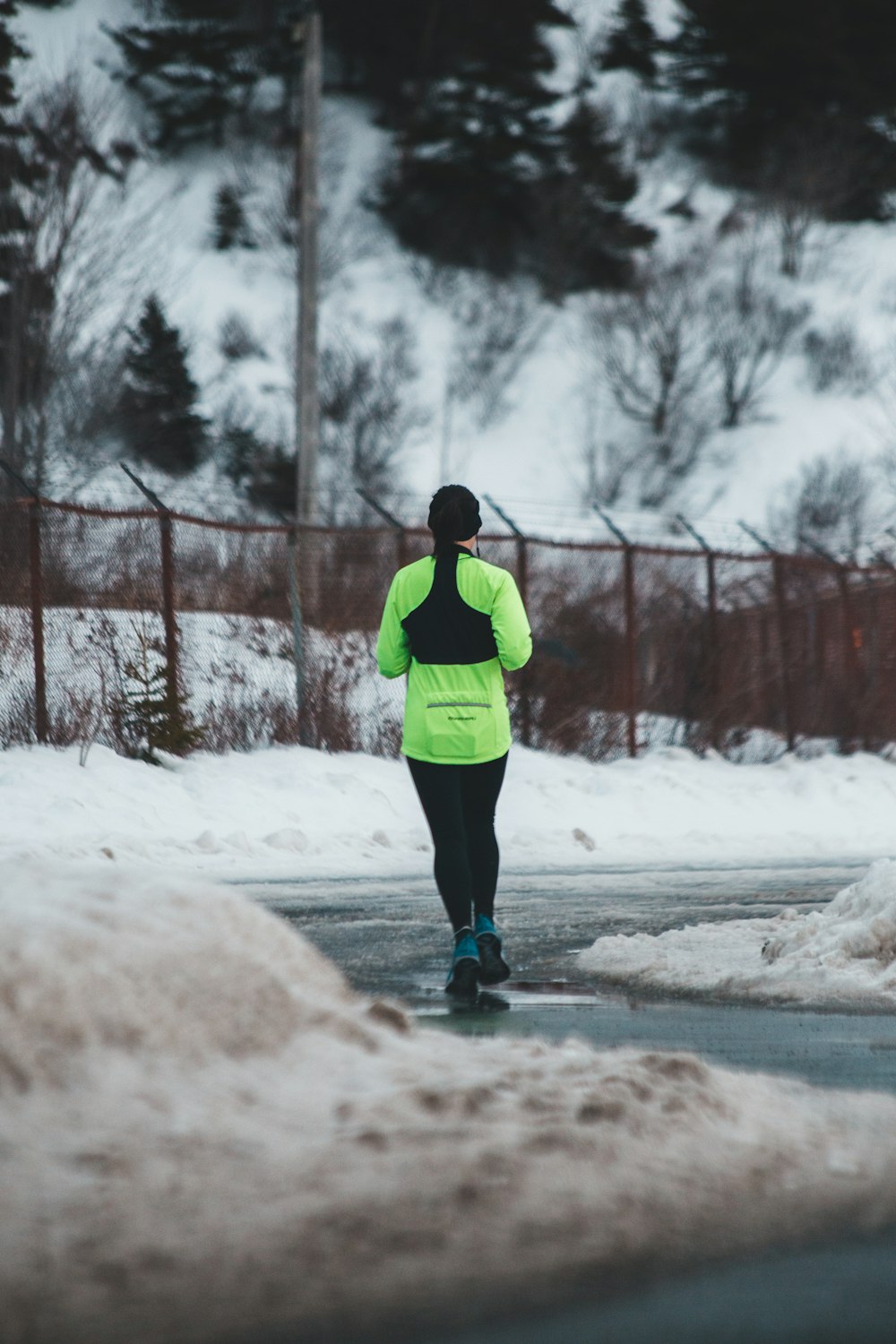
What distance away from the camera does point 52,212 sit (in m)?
19.5

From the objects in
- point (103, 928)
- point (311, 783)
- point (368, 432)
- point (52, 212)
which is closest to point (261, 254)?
point (368, 432)

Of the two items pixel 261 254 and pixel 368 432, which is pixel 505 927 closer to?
pixel 368 432

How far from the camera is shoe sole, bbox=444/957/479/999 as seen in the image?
218 inches

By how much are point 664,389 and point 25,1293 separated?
153ft

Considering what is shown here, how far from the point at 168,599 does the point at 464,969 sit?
8635 mm

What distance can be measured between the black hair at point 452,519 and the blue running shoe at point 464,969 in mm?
1355

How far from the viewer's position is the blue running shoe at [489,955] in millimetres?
5789

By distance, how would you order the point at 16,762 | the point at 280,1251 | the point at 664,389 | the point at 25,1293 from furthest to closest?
the point at 664,389 → the point at 16,762 → the point at 280,1251 → the point at 25,1293

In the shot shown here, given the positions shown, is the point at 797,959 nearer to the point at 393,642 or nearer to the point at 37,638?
the point at 393,642

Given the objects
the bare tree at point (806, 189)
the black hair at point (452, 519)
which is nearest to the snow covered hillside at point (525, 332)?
the bare tree at point (806, 189)

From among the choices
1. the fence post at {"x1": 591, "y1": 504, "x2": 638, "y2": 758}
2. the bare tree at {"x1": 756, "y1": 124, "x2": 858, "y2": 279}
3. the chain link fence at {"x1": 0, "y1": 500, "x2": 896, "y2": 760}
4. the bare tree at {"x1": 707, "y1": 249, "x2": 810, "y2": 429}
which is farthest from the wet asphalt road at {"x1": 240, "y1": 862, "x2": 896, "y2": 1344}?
the bare tree at {"x1": 756, "y1": 124, "x2": 858, "y2": 279}

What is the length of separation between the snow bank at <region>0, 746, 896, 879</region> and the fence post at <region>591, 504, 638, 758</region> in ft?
1.42

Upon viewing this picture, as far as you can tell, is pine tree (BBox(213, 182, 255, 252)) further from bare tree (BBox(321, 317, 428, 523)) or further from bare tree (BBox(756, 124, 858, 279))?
bare tree (BBox(756, 124, 858, 279))

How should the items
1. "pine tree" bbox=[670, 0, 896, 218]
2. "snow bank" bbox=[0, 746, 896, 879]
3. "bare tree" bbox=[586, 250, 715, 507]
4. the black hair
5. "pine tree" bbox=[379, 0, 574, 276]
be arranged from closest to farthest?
1. the black hair
2. "snow bank" bbox=[0, 746, 896, 879]
3. "bare tree" bbox=[586, 250, 715, 507]
4. "pine tree" bbox=[379, 0, 574, 276]
5. "pine tree" bbox=[670, 0, 896, 218]
